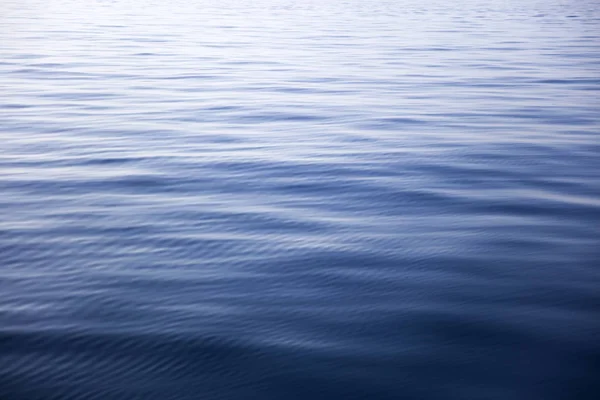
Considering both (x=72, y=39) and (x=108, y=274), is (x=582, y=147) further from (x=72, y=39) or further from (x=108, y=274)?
(x=72, y=39)

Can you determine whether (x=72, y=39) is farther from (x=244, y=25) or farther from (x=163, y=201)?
(x=163, y=201)

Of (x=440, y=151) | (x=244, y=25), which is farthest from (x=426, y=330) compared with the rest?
(x=244, y=25)

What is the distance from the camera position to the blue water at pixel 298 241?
313 cm

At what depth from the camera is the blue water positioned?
3.13 meters

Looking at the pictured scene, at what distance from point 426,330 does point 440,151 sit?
3817 mm

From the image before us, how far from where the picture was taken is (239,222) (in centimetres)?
494

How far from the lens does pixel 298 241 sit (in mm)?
4621

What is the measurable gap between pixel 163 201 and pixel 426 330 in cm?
247

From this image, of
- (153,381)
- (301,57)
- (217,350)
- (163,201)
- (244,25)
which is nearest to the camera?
(153,381)

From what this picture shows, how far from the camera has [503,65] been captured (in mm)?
13883

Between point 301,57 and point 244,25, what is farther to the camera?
point 244,25

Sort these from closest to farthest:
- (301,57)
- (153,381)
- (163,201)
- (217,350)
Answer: (153,381) → (217,350) → (163,201) → (301,57)

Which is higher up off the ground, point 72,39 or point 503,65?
point 72,39

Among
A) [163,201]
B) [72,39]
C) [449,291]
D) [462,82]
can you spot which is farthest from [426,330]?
[72,39]
